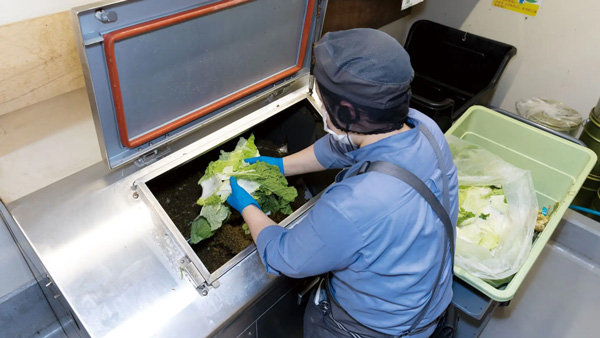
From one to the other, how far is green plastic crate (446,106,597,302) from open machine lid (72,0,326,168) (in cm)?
110

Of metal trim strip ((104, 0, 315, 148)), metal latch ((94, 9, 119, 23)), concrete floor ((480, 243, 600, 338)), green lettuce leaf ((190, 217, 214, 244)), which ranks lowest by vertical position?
concrete floor ((480, 243, 600, 338))

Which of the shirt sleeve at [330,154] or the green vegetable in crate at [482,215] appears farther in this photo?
the green vegetable in crate at [482,215]

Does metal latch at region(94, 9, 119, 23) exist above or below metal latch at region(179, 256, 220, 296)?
above

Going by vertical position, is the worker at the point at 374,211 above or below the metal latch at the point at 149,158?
below

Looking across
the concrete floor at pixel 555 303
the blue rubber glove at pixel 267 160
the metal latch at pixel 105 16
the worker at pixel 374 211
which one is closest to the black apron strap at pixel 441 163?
the worker at pixel 374 211

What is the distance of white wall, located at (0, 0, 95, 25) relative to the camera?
110cm

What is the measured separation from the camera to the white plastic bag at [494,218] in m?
1.61

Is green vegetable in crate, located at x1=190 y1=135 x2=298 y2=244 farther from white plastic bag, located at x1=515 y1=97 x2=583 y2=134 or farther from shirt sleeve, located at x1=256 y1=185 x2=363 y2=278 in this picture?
white plastic bag, located at x1=515 y1=97 x2=583 y2=134

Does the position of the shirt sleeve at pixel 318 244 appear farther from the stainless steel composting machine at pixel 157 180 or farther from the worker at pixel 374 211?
the stainless steel composting machine at pixel 157 180

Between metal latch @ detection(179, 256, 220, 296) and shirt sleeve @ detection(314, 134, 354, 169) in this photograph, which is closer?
metal latch @ detection(179, 256, 220, 296)

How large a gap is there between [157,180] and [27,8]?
702 mm

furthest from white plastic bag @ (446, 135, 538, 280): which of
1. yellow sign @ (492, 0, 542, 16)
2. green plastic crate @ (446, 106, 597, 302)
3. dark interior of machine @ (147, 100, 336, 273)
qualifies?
yellow sign @ (492, 0, 542, 16)

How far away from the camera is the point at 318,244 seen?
1.06 meters

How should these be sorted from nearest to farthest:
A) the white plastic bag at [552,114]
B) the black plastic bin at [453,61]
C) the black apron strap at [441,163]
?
the black apron strap at [441,163] < the white plastic bag at [552,114] < the black plastic bin at [453,61]
